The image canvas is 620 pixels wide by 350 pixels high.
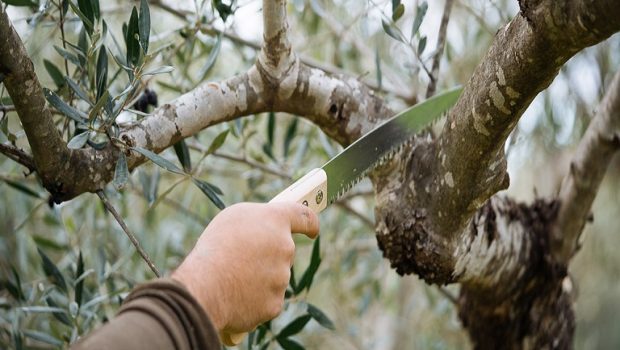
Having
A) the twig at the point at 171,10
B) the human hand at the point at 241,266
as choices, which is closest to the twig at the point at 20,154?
the human hand at the point at 241,266

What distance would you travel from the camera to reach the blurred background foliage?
1.51 meters

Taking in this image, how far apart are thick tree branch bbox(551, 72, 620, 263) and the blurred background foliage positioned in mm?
130

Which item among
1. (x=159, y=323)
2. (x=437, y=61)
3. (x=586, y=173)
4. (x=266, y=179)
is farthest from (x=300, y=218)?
(x=266, y=179)

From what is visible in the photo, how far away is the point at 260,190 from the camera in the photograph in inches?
104

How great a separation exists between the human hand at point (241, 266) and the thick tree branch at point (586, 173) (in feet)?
2.75

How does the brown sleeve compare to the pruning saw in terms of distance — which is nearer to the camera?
the brown sleeve

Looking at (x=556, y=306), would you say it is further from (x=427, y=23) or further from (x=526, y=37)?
(x=427, y=23)

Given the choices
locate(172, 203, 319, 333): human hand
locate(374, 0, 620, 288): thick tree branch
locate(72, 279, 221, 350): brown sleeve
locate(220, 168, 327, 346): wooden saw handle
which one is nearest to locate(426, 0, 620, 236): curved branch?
locate(374, 0, 620, 288): thick tree branch

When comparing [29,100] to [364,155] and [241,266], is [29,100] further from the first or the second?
[364,155]

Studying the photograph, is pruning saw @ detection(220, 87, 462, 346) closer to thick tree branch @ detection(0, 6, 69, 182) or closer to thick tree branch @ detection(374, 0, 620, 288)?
thick tree branch @ detection(374, 0, 620, 288)

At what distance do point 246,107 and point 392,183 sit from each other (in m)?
0.32

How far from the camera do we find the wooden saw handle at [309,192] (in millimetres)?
1084

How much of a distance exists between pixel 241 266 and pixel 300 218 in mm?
161

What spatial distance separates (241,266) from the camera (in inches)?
34.5
